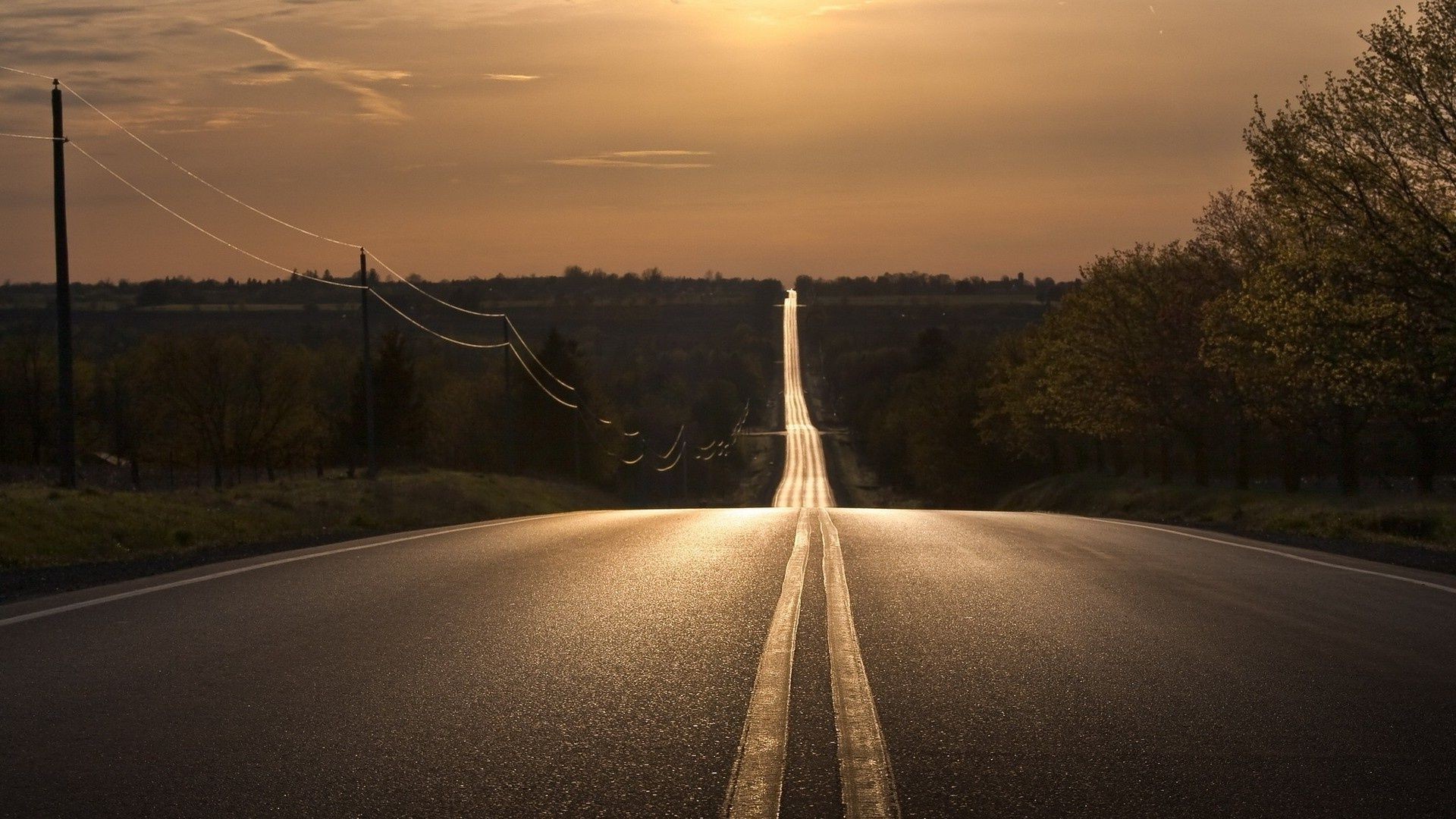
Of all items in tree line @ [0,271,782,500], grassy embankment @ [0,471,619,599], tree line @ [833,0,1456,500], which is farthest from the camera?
tree line @ [0,271,782,500]

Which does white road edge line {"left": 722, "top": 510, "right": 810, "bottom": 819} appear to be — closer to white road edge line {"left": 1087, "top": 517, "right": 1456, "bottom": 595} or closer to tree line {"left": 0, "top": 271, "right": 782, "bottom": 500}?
white road edge line {"left": 1087, "top": 517, "right": 1456, "bottom": 595}

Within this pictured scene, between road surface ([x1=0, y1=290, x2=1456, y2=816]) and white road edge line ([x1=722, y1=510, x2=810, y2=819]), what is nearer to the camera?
white road edge line ([x1=722, y1=510, x2=810, y2=819])

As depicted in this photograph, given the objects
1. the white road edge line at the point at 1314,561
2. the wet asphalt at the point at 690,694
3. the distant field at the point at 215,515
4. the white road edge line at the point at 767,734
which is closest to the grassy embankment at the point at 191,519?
the distant field at the point at 215,515

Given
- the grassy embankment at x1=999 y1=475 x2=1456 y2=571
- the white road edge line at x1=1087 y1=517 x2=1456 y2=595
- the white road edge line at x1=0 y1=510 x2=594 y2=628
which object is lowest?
the grassy embankment at x1=999 y1=475 x2=1456 y2=571

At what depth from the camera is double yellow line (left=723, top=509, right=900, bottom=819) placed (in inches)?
178

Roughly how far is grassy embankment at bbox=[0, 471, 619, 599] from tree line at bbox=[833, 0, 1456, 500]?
65.0 ft

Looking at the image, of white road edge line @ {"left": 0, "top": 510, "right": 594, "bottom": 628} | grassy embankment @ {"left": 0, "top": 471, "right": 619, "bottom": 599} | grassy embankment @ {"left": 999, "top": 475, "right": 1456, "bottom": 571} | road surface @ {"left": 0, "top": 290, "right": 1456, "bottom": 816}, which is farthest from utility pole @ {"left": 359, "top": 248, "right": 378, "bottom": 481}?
road surface @ {"left": 0, "top": 290, "right": 1456, "bottom": 816}

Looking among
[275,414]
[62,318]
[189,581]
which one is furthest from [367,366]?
[275,414]

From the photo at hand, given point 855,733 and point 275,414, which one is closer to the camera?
point 855,733

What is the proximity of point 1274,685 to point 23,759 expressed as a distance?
556 centimetres

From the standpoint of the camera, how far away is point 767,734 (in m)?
5.47

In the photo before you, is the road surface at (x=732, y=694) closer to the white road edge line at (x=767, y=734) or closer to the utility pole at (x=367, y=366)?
the white road edge line at (x=767, y=734)

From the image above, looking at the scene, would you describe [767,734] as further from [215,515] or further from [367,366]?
[367,366]

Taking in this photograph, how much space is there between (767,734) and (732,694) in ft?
2.84
